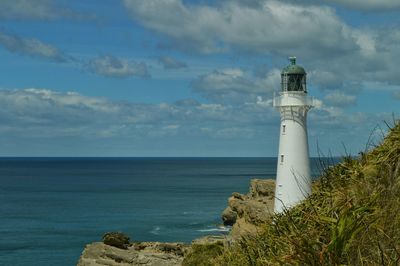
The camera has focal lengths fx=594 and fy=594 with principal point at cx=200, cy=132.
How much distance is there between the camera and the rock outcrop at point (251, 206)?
48453 millimetres

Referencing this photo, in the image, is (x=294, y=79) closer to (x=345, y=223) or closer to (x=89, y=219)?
(x=345, y=223)

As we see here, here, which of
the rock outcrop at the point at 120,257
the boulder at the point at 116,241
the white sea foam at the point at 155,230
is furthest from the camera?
the white sea foam at the point at 155,230

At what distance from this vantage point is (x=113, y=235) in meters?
44.2

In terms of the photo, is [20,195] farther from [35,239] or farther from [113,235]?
[113,235]

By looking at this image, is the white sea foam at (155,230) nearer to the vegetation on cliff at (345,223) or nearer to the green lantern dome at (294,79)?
the green lantern dome at (294,79)

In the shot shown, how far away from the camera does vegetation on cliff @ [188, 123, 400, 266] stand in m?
7.43

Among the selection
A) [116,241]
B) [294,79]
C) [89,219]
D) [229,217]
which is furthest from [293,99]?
[89,219]

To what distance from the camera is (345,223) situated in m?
7.75

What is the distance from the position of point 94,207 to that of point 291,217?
90.7 m

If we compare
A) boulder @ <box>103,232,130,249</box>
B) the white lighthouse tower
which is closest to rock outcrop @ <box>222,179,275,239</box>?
boulder @ <box>103,232,130,249</box>

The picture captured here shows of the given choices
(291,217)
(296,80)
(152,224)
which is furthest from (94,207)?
(291,217)

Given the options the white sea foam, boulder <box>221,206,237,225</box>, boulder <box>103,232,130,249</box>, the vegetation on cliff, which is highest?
the vegetation on cliff

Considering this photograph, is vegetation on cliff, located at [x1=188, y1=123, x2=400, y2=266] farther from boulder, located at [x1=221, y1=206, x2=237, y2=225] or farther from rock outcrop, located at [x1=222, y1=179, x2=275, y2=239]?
boulder, located at [x1=221, y1=206, x2=237, y2=225]

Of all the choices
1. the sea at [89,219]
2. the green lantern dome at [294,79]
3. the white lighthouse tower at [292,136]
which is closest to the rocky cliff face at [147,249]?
the white lighthouse tower at [292,136]
